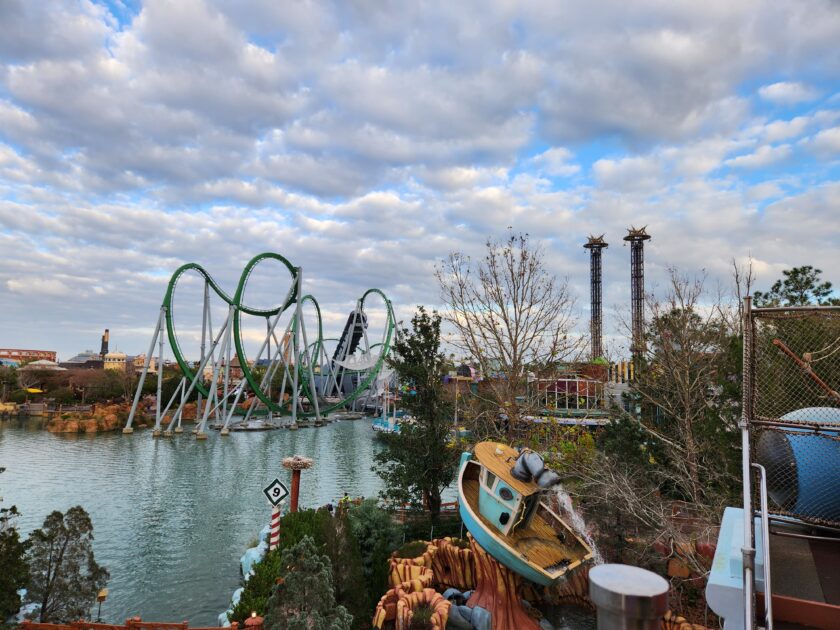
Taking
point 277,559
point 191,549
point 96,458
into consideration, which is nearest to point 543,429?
point 277,559

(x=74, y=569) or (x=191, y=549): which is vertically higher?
(x=74, y=569)

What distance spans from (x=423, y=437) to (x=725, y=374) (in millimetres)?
7796

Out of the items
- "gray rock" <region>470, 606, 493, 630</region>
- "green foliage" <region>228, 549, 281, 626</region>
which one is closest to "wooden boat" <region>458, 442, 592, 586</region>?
"gray rock" <region>470, 606, 493, 630</region>

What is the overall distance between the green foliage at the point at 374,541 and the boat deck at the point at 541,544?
92.3 inches

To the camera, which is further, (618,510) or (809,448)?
(618,510)

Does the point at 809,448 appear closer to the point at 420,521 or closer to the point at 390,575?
the point at 390,575

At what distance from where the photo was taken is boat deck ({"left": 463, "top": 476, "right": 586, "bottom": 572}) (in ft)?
26.2

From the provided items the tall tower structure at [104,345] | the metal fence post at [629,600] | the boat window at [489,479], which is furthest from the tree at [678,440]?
the tall tower structure at [104,345]

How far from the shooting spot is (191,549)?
13703mm

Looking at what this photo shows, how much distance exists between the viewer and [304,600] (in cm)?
610

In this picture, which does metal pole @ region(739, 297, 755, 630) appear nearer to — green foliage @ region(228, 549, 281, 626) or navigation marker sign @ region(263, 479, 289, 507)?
green foliage @ region(228, 549, 281, 626)

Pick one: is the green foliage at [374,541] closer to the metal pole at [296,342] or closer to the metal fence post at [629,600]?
the metal fence post at [629,600]

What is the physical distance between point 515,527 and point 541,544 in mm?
486

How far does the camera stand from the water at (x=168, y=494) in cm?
1146
